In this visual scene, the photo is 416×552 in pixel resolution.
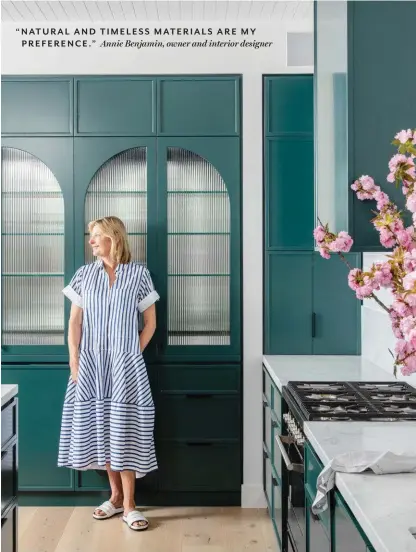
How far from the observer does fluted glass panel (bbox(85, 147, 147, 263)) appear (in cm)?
394

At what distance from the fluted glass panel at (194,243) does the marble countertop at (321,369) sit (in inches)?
17.1

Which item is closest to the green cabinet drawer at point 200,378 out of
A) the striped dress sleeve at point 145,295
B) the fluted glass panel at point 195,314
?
the fluted glass panel at point 195,314

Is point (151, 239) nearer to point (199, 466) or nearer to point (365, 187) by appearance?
point (199, 466)

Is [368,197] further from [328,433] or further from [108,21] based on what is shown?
[108,21]

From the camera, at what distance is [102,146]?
12.8 ft

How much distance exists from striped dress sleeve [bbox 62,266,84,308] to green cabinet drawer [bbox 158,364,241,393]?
1.93 feet

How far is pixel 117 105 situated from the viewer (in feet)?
12.8

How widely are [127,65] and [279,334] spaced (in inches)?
71.5

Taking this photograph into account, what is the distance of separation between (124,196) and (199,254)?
1.85ft

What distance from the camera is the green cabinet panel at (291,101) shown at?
3871mm

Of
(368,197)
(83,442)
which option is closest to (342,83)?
(368,197)

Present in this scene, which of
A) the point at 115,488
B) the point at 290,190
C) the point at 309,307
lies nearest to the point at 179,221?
the point at 290,190

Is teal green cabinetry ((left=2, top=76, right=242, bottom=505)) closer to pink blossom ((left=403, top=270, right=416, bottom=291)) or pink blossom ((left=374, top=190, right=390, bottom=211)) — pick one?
pink blossom ((left=374, top=190, right=390, bottom=211))

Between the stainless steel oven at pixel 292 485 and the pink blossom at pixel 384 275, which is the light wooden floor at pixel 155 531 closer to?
the stainless steel oven at pixel 292 485
